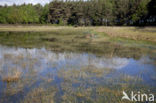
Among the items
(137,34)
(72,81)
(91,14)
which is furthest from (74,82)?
(91,14)

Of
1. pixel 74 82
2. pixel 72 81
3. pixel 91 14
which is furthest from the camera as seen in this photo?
pixel 91 14

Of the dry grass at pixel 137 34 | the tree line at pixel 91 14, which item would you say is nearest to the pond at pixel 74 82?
the dry grass at pixel 137 34

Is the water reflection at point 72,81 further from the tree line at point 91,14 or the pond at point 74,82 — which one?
the tree line at point 91,14

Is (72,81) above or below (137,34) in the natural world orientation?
below

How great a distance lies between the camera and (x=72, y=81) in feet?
26.3

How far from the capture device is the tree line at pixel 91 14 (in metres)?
63.4

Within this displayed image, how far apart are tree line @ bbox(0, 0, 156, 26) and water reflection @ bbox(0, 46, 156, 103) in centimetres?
5524

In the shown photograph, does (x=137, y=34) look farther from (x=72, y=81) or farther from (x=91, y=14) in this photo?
(x=91, y=14)

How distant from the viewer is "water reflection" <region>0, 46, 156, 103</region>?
633cm

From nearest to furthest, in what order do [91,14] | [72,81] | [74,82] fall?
[74,82]
[72,81]
[91,14]

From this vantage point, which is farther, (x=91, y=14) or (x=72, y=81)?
(x=91, y=14)

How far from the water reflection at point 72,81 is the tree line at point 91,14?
181 feet

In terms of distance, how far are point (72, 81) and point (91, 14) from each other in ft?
225

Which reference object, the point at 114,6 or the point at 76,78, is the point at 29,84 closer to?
the point at 76,78
